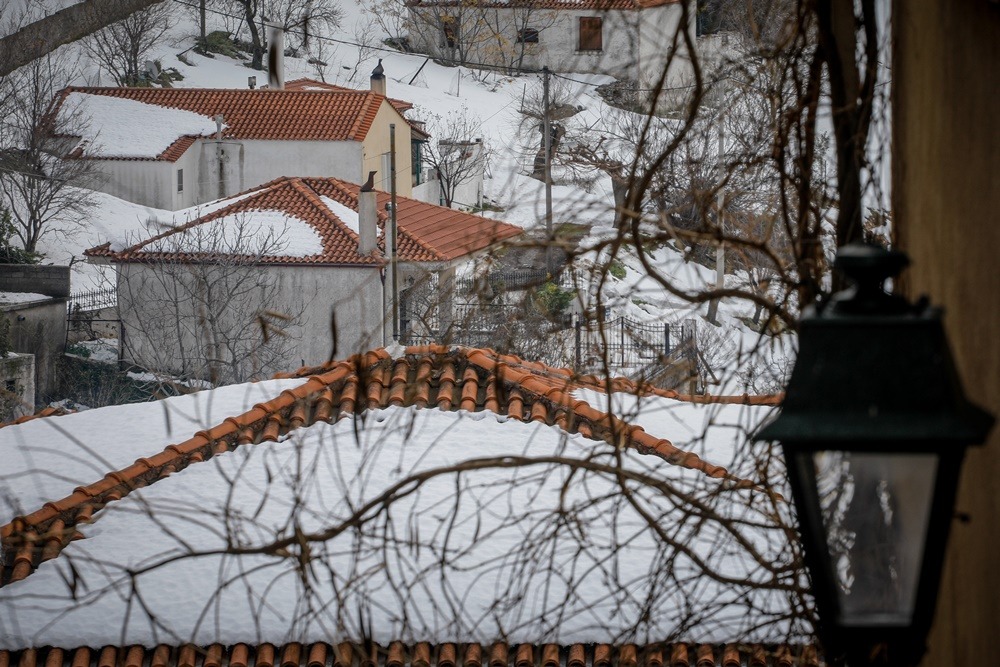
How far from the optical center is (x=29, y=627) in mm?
5473

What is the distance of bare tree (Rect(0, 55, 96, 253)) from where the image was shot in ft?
82.4

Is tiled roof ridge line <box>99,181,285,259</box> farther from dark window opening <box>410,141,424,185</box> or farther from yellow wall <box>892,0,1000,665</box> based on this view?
yellow wall <box>892,0,1000,665</box>

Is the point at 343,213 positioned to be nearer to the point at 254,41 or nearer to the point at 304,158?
the point at 304,158

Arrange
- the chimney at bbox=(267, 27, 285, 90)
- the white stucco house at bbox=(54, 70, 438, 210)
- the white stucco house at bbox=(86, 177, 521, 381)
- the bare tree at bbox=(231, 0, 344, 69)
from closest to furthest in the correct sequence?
1. the white stucco house at bbox=(86, 177, 521, 381)
2. the white stucco house at bbox=(54, 70, 438, 210)
3. the chimney at bbox=(267, 27, 285, 90)
4. the bare tree at bbox=(231, 0, 344, 69)

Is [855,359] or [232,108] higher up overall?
[232,108]

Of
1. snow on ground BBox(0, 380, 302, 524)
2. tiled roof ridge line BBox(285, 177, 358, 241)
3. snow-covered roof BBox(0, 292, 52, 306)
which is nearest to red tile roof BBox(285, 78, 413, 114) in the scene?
tiled roof ridge line BBox(285, 177, 358, 241)

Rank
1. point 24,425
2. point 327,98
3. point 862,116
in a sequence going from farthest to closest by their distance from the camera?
point 327,98 → point 24,425 → point 862,116

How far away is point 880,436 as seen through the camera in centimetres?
138

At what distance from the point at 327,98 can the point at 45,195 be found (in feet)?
23.8

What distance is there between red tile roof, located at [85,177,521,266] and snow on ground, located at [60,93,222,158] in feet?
20.9

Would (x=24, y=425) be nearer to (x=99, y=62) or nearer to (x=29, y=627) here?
(x=29, y=627)

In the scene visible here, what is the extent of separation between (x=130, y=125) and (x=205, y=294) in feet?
41.0

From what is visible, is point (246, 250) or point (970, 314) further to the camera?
point (246, 250)

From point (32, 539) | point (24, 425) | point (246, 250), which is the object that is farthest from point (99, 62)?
point (32, 539)
